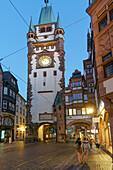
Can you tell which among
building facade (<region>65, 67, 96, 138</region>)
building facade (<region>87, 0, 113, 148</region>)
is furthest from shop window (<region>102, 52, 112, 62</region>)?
building facade (<region>65, 67, 96, 138</region>)

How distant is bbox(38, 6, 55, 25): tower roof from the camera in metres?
46.0

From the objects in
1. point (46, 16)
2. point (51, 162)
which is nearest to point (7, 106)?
point (46, 16)

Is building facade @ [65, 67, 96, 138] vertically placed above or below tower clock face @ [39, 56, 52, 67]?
below

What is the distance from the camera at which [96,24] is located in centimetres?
1377

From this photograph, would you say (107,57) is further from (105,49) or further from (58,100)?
(58,100)

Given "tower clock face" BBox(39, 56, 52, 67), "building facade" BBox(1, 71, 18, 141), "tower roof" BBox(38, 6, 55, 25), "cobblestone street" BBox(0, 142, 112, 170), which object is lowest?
"cobblestone street" BBox(0, 142, 112, 170)

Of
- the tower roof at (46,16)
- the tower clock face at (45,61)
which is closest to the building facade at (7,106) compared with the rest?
the tower clock face at (45,61)

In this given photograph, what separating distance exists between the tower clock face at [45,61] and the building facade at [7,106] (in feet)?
25.6

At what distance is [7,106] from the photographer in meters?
38.0

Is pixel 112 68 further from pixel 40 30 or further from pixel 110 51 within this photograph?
pixel 40 30

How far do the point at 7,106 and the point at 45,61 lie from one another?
12.9 m

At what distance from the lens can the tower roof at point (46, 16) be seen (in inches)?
1812

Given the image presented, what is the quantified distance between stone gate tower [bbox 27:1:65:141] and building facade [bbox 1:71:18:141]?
14.2 ft

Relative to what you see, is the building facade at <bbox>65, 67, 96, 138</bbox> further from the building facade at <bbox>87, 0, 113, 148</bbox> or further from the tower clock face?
the building facade at <bbox>87, 0, 113, 148</bbox>
